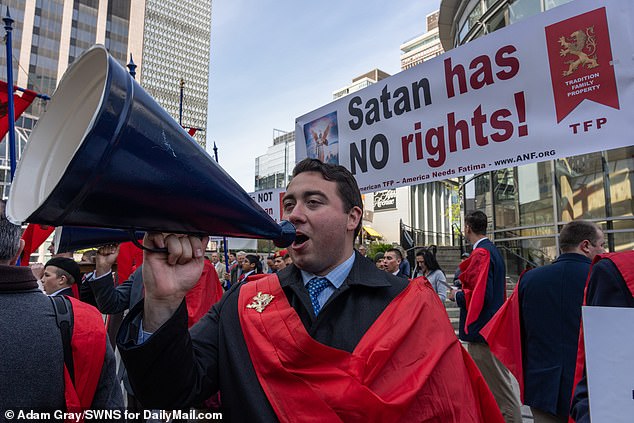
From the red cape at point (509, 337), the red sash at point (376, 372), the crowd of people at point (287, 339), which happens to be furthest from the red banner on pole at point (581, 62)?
the red sash at point (376, 372)

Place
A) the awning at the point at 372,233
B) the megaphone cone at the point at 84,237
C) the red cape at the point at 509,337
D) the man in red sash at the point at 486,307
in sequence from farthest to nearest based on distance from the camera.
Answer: the awning at the point at 372,233
the man in red sash at the point at 486,307
the red cape at the point at 509,337
the megaphone cone at the point at 84,237

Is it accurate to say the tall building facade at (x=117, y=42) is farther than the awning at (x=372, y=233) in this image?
Yes

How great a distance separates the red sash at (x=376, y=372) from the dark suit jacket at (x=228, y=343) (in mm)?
54

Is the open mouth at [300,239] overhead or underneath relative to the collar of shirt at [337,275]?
overhead

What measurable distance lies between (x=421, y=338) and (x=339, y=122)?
306cm

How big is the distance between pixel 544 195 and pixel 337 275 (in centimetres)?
819

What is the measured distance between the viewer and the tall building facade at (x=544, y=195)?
723cm

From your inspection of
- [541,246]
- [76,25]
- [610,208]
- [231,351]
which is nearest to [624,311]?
[231,351]

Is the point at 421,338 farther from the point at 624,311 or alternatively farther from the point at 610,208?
the point at 610,208

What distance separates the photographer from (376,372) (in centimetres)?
134

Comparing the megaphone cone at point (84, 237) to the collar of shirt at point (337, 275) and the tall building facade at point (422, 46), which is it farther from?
the tall building facade at point (422, 46)

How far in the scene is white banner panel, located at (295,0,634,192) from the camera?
8.09ft

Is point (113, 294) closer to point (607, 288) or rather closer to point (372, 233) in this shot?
point (607, 288)

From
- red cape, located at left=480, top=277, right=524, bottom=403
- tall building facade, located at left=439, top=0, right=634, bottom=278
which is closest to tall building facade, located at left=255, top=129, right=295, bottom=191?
tall building facade, located at left=439, top=0, right=634, bottom=278
